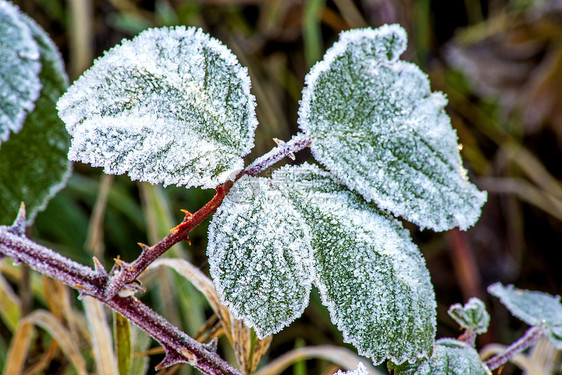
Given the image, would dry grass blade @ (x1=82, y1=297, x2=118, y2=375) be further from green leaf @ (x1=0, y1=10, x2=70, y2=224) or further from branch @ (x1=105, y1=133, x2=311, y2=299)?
branch @ (x1=105, y1=133, x2=311, y2=299)

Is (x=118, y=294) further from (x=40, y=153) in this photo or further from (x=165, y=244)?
(x=40, y=153)

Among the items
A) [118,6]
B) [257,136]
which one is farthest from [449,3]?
[118,6]

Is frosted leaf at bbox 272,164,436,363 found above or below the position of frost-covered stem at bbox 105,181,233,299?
below

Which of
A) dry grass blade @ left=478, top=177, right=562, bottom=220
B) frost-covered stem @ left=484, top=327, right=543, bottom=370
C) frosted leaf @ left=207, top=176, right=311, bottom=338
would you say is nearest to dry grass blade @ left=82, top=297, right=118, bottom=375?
frosted leaf @ left=207, top=176, right=311, bottom=338

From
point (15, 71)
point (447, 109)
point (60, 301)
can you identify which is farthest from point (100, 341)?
point (447, 109)

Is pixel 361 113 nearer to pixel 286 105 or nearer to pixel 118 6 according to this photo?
pixel 286 105

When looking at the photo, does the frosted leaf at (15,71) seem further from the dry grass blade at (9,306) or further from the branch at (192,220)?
the dry grass blade at (9,306)
